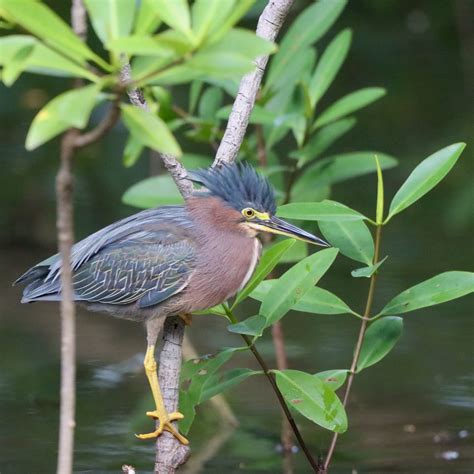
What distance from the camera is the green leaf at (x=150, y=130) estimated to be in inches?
65.4

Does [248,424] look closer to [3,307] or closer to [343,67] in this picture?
[3,307]

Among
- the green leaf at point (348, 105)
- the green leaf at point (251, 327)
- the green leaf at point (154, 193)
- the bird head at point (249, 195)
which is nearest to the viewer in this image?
the green leaf at point (251, 327)

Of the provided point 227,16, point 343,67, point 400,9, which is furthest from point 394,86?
point 227,16

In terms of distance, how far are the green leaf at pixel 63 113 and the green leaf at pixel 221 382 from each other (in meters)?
1.31

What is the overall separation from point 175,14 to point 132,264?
1.36 m

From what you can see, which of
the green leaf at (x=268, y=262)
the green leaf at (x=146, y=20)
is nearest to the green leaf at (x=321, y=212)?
the green leaf at (x=268, y=262)

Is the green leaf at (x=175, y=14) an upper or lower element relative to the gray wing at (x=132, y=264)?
lower

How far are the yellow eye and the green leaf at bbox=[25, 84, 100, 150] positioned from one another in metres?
1.18

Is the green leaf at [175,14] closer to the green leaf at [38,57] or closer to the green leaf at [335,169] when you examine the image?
the green leaf at [38,57]

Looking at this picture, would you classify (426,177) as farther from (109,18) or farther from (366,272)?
(109,18)

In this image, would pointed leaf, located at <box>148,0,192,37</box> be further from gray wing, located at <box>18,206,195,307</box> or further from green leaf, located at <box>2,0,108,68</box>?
gray wing, located at <box>18,206,195,307</box>

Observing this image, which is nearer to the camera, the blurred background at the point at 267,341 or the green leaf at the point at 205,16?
the green leaf at the point at 205,16

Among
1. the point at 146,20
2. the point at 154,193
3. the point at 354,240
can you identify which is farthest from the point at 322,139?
the point at 146,20

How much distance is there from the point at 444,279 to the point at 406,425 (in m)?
1.37
